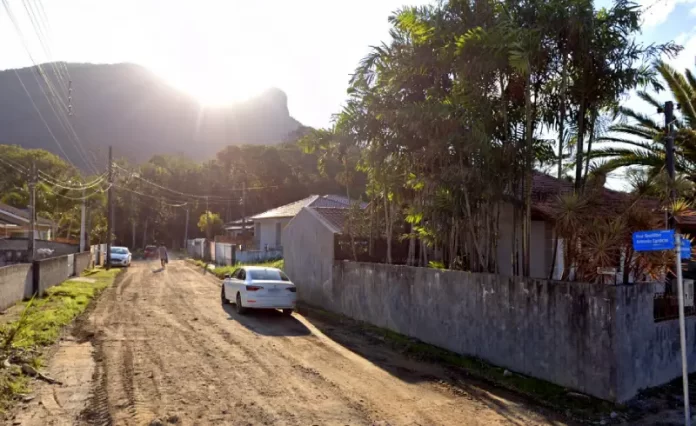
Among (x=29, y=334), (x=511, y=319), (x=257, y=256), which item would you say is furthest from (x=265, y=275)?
(x=257, y=256)

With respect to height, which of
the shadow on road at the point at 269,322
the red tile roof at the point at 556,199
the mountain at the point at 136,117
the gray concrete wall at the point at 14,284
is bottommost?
the shadow on road at the point at 269,322

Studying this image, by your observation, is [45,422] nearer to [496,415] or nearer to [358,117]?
[496,415]

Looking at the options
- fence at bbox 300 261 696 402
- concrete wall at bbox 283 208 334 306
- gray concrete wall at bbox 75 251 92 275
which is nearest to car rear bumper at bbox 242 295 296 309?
concrete wall at bbox 283 208 334 306

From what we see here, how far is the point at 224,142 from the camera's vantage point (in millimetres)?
140000

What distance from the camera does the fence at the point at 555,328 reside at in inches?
297

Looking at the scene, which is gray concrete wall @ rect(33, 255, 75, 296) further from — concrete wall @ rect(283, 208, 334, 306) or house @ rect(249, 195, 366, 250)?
house @ rect(249, 195, 366, 250)

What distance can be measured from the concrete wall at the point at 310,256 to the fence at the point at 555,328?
16.5 feet

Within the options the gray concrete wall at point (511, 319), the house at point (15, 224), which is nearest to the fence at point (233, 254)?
the house at point (15, 224)

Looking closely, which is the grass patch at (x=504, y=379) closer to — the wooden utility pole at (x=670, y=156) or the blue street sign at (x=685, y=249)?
the blue street sign at (x=685, y=249)

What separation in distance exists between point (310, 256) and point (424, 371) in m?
9.21

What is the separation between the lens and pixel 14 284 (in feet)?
51.8

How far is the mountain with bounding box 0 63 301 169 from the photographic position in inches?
4001

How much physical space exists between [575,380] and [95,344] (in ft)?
29.5

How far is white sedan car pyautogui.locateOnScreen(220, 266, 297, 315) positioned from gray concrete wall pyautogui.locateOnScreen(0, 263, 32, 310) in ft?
20.0
